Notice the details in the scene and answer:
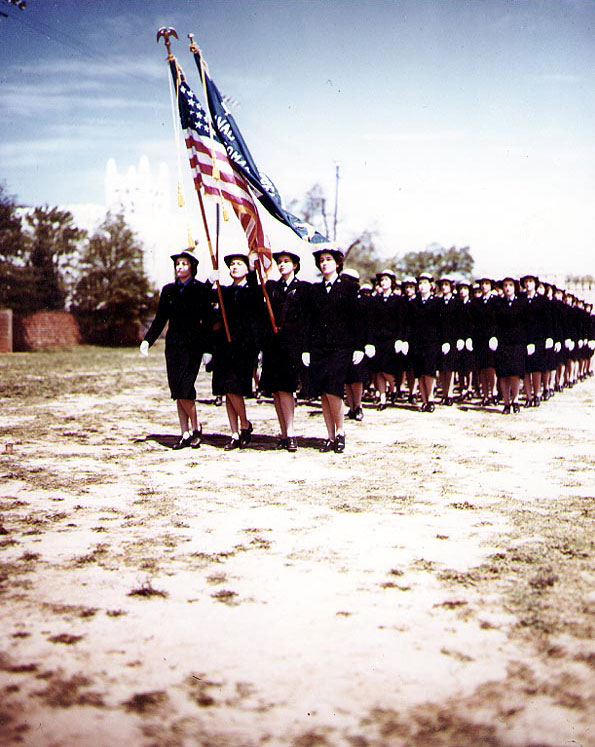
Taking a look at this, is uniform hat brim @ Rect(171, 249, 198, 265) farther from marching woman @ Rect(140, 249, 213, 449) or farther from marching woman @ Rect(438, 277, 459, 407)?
marching woman @ Rect(438, 277, 459, 407)

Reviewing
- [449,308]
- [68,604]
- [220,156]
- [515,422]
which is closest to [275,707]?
[68,604]

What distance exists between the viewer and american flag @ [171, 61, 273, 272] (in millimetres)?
8781

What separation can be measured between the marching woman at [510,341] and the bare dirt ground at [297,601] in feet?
15.7

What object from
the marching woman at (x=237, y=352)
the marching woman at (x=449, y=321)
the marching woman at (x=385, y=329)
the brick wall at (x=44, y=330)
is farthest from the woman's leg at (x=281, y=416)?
the brick wall at (x=44, y=330)

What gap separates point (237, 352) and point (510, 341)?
553 centimetres

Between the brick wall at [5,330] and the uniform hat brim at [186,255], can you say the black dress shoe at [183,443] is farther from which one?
the brick wall at [5,330]

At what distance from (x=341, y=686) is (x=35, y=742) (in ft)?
3.48

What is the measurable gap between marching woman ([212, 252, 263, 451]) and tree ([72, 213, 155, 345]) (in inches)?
1561

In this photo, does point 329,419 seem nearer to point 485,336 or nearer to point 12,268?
point 485,336

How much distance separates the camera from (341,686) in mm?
2951

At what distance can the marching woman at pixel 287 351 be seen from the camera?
340 inches

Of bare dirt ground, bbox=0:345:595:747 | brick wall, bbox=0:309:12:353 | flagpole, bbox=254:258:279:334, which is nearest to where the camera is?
bare dirt ground, bbox=0:345:595:747

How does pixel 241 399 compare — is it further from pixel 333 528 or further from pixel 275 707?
pixel 275 707

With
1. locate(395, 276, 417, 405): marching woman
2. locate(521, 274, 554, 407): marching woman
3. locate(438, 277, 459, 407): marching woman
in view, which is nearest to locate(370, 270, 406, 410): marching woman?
locate(395, 276, 417, 405): marching woman
